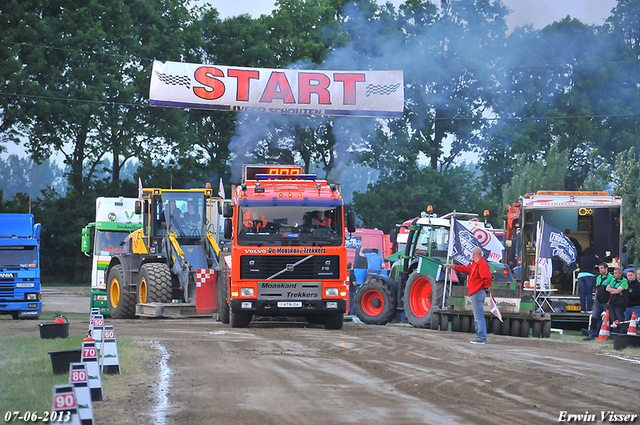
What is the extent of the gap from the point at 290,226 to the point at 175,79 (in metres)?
12.2

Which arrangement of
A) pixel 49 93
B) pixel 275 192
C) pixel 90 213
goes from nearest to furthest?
pixel 275 192 < pixel 49 93 < pixel 90 213

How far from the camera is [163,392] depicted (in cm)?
1026

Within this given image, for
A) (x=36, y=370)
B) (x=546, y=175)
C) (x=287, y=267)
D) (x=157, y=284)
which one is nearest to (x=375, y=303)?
(x=287, y=267)

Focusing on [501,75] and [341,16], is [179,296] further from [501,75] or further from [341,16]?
[341,16]

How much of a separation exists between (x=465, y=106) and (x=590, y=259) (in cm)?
2972

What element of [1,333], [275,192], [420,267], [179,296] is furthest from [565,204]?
[1,333]

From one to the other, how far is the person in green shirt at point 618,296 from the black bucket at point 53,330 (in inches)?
439

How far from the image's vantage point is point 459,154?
58.6 m

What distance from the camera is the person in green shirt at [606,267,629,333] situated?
742 inches

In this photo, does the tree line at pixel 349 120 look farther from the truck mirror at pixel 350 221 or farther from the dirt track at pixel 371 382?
the dirt track at pixel 371 382

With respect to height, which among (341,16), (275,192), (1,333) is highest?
(341,16)

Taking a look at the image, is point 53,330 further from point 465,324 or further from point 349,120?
point 349,120

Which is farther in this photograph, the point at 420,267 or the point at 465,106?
the point at 465,106

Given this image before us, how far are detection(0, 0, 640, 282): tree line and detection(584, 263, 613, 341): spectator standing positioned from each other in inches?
926
